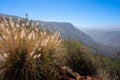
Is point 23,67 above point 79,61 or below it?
above

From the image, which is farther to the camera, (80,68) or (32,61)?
(80,68)

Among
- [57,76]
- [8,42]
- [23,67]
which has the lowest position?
[57,76]

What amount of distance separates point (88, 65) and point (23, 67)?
665 cm

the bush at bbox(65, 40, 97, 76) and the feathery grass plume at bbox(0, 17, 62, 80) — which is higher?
the feathery grass plume at bbox(0, 17, 62, 80)

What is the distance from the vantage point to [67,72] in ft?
29.6

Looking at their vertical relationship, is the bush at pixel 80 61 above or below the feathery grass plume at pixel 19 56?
below

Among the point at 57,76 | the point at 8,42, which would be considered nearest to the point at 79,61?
the point at 57,76

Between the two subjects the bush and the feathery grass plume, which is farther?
the bush

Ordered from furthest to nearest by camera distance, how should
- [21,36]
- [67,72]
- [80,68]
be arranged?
[80,68] < [67,72] < [21,36]

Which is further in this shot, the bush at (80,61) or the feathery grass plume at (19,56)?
the bush at (80,61)

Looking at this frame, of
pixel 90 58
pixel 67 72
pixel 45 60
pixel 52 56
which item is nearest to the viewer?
pixel 45 60

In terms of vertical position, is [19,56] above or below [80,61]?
above

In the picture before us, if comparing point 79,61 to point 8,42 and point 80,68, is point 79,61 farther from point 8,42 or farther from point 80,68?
point 8,42

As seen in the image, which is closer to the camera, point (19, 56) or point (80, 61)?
point (19, 56)
